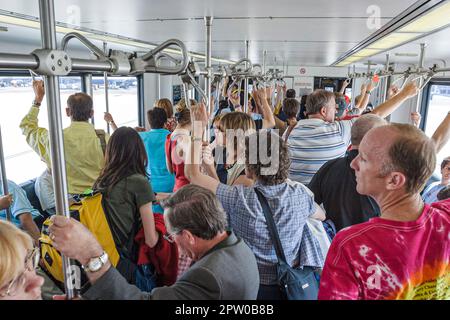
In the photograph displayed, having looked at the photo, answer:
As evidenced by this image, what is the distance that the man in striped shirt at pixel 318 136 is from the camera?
8.17 ft

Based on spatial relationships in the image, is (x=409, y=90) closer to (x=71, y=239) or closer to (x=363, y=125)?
(x=363, y=125)

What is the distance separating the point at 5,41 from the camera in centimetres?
352

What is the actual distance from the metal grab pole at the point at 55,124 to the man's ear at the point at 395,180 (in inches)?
37.3

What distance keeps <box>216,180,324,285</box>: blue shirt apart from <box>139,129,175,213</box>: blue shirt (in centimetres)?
154

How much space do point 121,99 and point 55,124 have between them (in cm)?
577

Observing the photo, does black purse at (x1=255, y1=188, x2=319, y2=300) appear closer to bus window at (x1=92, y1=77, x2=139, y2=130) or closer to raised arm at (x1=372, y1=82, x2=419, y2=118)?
raised arm at (x1=372, y1=82, x2=419, y2=118)

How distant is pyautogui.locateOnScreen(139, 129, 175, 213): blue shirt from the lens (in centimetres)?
302

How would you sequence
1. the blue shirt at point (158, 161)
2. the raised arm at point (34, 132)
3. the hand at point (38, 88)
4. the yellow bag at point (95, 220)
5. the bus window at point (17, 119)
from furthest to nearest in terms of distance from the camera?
the bus window at point (17, 119), the blue shirt at point (158, 161), the raised arm at point (34, 132), the yellow bag at point (95, 220), the hand at point (38, 88)

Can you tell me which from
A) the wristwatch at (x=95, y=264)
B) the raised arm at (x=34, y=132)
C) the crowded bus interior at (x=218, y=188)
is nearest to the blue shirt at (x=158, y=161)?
the crowded bus interior at (x=218, y=188)

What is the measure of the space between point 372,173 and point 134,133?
4.48 ft

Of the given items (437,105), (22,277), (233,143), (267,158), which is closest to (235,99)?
(233,143)

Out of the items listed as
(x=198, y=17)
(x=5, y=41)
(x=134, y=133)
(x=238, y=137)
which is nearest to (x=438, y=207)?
(x=238, y=137)

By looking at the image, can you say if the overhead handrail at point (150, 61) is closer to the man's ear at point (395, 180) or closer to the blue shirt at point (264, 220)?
the blue shirt at point (264, 220)

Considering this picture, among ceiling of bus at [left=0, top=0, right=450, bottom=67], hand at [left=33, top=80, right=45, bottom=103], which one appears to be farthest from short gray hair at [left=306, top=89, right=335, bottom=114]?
hand at [left=33, top=80, right=45, bottom=103]
